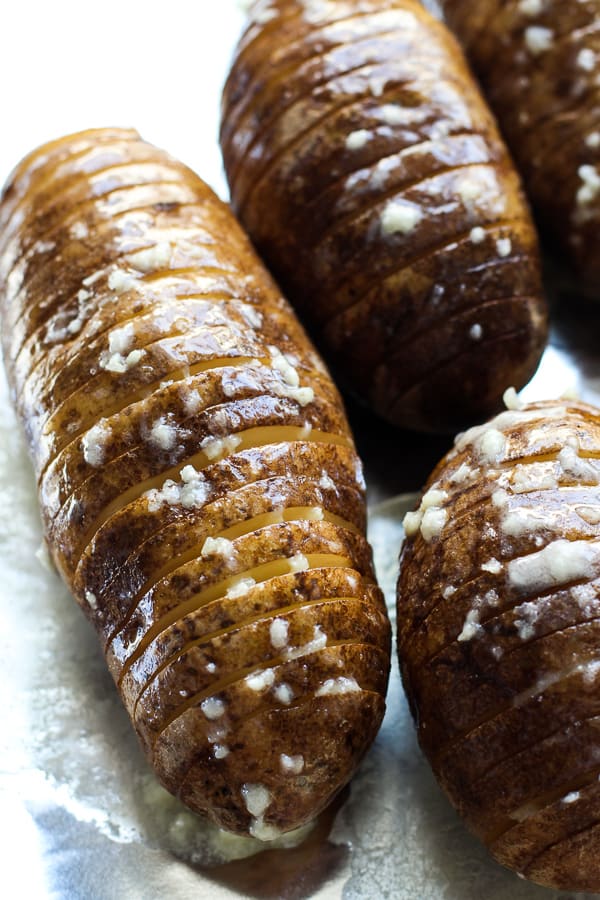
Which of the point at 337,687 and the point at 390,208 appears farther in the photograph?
the point at 390,208

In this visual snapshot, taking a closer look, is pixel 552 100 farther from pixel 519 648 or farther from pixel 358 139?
pixel 519 648

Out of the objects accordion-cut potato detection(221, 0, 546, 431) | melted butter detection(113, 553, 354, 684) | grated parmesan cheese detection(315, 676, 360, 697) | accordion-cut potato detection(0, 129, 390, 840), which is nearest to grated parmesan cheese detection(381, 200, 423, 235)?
accordion-cut potato detection(221, 0, 546, 431)

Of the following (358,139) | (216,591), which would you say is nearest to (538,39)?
(358,139)

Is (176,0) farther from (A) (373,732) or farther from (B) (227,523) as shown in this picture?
(A) (373,732)

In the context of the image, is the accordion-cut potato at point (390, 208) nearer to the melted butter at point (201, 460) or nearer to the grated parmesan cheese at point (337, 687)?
the melted butter at point (201, 460)

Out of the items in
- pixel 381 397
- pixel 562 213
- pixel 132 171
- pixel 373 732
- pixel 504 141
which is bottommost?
pixel 373 732

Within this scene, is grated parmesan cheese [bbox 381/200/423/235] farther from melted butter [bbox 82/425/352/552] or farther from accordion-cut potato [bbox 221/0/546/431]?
melted butter [bbox 82/425/352/552]

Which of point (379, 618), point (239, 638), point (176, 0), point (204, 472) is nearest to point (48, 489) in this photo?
point (204, 472)
